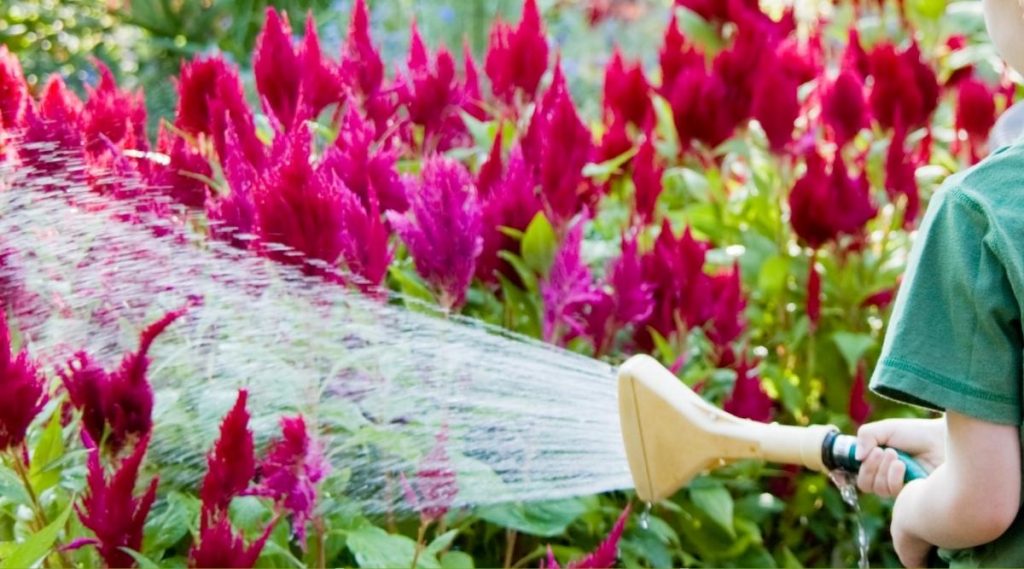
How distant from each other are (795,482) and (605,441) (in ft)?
2.20

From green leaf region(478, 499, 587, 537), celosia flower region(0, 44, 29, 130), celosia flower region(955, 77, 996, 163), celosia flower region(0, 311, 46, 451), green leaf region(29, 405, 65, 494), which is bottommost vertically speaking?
green leaf region(478, 499, 587, 537)

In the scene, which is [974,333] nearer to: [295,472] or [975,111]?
[295,472]

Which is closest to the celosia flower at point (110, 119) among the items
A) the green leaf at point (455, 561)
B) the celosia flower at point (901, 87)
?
the green leaf at point (455, 561)

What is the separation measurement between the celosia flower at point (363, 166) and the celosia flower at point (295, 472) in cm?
40

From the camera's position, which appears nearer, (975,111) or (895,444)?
(895,444)

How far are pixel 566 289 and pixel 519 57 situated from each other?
0.54 m

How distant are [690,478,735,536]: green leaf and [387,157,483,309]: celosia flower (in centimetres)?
50

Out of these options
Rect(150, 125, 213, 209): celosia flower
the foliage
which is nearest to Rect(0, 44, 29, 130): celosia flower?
the foliage

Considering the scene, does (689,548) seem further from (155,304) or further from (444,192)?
(155,304)

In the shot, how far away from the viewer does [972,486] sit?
1.30 metres

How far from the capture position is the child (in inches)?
49.2

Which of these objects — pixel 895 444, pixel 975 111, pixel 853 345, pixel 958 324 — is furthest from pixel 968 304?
pixel 975 111

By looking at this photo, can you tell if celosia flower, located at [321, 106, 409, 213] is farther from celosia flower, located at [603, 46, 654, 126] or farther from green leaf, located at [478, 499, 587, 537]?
celosia flower, located at [603, 46, 654, 126]

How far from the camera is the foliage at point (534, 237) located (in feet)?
5.15
